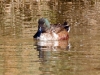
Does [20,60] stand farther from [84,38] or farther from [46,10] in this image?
[46,10]

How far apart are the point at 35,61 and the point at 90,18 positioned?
770 cm

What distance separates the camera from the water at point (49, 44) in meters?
12.9

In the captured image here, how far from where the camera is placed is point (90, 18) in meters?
21.0

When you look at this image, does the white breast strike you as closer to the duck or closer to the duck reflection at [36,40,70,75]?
the duck

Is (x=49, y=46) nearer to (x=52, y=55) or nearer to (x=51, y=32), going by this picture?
(x=52, y=55)

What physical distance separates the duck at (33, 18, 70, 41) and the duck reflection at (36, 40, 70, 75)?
0.36 m

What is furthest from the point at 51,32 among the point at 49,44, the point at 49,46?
the point at 49,46

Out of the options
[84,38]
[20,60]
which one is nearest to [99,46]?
[84,38]

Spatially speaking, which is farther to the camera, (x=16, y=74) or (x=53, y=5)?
(x=53, y=5)

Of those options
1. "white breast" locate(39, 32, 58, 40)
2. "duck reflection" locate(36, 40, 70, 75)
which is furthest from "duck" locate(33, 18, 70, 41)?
"duck reflection" locate(36, 40, 70, 75)

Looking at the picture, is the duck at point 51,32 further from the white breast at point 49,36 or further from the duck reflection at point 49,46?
the duck reflection at point 49,46

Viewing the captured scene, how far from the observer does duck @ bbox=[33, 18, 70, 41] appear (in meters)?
17.3

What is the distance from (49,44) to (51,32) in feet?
5.11

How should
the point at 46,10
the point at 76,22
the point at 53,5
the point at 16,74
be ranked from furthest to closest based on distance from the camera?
the point at 53,5 < the point at 46,10 < the point at 76,22 < the point at 16,74
